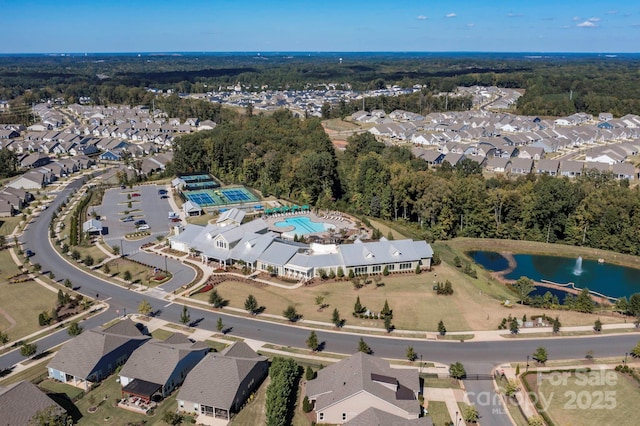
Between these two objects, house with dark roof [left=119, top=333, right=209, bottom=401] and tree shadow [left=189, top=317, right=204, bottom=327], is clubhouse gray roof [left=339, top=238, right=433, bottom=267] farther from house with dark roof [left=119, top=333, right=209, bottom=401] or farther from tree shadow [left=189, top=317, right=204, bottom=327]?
house with dark roof [left=119, top=333, right=209, bottom=401]

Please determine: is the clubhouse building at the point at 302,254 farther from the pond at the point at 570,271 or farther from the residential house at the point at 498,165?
the residential house at the point at 498,165

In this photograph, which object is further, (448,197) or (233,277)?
(448,197)

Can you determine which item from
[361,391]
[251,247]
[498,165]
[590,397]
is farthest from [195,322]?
[498,165]

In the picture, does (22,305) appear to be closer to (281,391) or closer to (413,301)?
(281,391)

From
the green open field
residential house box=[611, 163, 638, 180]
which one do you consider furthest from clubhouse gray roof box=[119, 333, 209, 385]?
residential house box=[611, 163, 638, 180]

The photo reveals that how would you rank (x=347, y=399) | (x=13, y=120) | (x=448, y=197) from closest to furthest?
(x=347, y=399) < (x=448, y=197) < (x=13, y=120)

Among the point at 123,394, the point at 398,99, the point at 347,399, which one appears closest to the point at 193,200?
the point at 123,394

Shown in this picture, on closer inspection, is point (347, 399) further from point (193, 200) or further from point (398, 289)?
point (193, 200)
